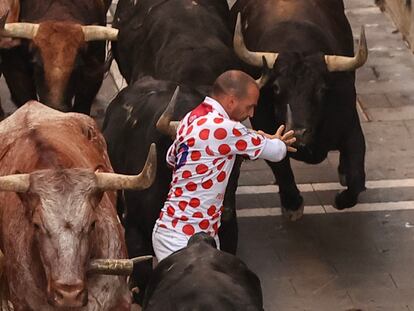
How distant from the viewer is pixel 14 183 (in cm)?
873

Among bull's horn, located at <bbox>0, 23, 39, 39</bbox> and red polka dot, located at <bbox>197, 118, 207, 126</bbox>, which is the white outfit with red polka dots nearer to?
red polka dot, located at <bbox>197, 118, 207, 126</bbox>

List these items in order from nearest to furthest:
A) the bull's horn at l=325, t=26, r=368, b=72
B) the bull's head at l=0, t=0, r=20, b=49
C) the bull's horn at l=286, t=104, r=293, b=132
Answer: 1. the bull's horn at l=286, t=104, r=293, b=132
2. the bull's horn at l=325, t=26, r=368, b=72
3. the bull's head at l=0, t=0, r=20, b=49

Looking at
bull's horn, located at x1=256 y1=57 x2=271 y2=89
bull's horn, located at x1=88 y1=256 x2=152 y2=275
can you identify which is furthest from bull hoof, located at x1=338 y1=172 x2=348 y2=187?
bull's horn, located at x1=88 y1=256 x2=152 y2=275

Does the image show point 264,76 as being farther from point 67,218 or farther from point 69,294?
point 69,294

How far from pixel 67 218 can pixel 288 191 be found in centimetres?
379

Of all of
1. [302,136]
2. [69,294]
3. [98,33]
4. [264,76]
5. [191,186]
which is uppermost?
[69,294]

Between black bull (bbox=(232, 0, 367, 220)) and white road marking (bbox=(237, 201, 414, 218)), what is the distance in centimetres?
20

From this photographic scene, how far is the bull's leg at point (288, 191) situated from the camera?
12.0 metres

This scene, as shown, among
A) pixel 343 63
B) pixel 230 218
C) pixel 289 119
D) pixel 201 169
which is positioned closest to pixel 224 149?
pixel 201 169

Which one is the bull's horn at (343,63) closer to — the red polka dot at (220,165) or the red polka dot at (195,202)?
the red polka dot at (220,165)

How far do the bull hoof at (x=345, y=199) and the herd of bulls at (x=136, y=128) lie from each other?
12 mm

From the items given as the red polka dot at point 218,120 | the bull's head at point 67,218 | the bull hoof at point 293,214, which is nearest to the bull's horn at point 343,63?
the bull hoof at point 293,214

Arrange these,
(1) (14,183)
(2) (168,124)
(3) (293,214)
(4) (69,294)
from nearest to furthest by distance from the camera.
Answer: (4) (69,294)
(1) (14,183)
(2) (168,124)
(3) (293,214)

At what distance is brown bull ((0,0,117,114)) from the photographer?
40.7 ft
